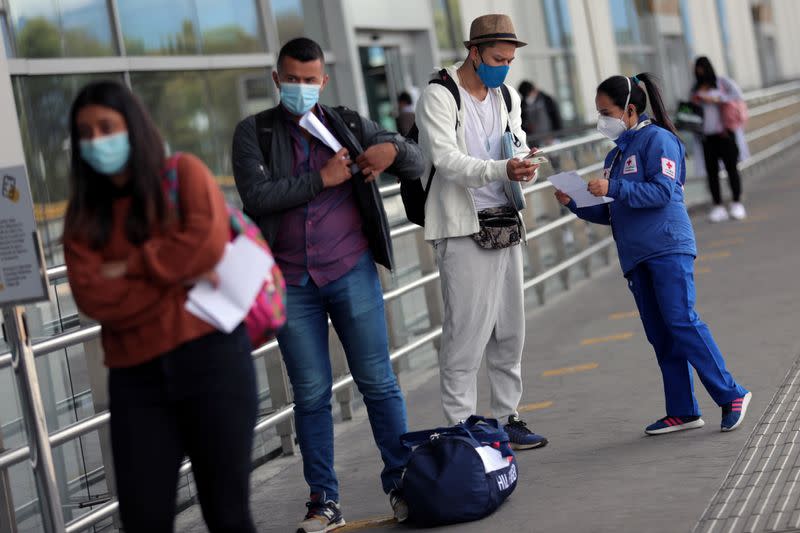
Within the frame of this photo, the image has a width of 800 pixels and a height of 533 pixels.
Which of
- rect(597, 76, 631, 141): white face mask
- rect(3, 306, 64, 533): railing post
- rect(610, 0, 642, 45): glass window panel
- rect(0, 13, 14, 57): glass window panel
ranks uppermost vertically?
rect(610, 0, 642, 45): glass window panel

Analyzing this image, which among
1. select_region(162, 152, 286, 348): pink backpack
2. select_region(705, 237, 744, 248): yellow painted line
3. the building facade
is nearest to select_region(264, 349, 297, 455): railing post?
the building facade

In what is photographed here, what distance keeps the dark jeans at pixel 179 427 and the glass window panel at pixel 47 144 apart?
5.34m

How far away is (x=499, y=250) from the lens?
5465mm

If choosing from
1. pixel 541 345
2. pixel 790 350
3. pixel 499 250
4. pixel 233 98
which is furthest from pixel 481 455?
pixel 233 98

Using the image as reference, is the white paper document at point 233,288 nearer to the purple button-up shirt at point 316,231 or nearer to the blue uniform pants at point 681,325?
the purple button-up shirt at point 316,231

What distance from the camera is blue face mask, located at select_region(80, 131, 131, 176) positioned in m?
3.10

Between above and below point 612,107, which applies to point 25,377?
below

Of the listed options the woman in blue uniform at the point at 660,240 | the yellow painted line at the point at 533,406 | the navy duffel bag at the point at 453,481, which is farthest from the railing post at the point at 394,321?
the navy duffel bag at the point at 453,481

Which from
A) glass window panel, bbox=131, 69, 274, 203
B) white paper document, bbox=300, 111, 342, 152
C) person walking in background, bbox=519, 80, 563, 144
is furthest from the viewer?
person walking in background, bbox=519, 80, 563, 144

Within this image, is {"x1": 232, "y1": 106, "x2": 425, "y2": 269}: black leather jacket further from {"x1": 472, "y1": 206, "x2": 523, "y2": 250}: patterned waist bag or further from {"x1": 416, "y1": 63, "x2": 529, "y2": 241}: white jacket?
{"x1": 472, "y1": 206, "x2": 523, "y2": 250}: patterned waist bag

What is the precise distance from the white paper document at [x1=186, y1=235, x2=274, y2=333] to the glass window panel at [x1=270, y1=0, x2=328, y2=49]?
919cm

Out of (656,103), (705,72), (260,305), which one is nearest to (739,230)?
(705,72)

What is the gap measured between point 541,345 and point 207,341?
5.69m

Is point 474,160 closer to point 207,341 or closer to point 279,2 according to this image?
point 207,341
